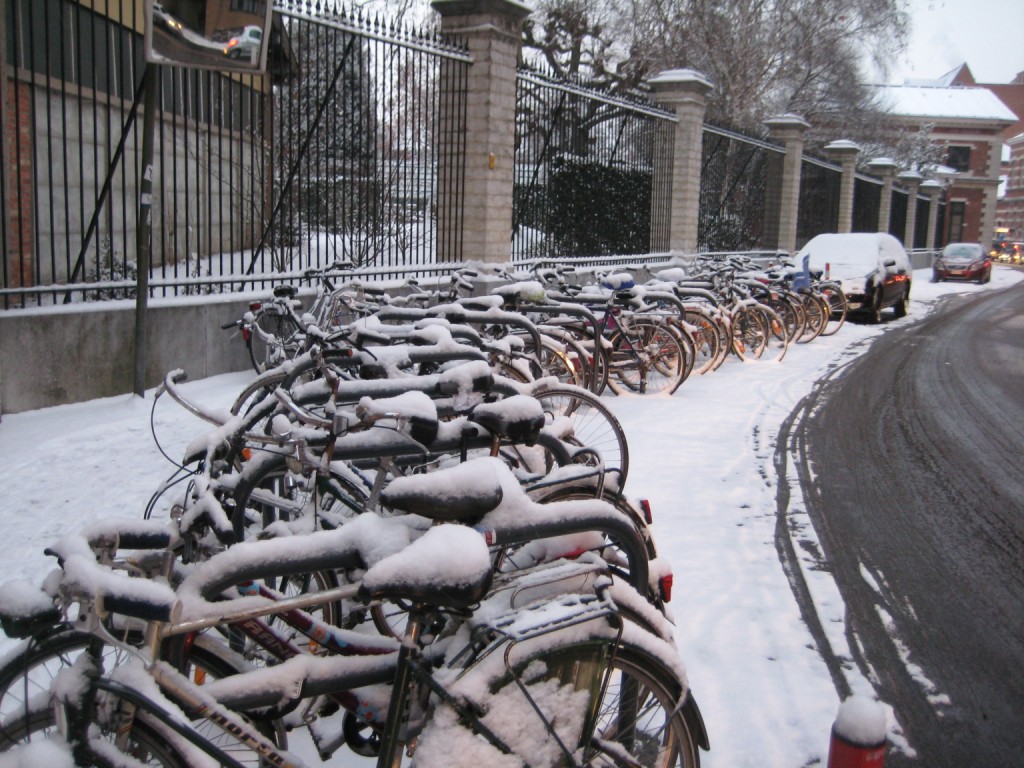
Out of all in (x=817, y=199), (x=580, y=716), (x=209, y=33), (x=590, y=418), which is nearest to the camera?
(x=580, y=716)

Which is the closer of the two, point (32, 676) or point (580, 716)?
point (32, 676)

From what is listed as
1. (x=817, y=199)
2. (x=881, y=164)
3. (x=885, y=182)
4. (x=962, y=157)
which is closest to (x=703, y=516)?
(x=817, y=199)

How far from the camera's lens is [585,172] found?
1497cm

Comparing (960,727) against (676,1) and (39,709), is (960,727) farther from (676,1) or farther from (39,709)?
(676,1)

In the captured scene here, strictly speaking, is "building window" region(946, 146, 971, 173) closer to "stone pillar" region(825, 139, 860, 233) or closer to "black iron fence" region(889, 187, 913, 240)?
"black iron fence" region(889, 187, 913, 240)

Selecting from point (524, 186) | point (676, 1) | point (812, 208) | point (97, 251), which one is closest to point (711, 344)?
point (524, 186)

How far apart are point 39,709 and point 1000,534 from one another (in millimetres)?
5278

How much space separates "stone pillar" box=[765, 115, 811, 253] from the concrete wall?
18.2 m

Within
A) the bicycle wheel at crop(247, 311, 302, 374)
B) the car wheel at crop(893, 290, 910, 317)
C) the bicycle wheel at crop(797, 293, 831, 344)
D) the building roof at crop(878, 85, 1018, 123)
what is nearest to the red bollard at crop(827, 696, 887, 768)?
the bicycle wheel at crop(247, 311, 302, 374)

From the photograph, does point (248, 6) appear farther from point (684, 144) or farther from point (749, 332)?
point (684, 144)

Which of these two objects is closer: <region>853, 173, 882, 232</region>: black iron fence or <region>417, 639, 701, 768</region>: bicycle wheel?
<region>417, 639, 701, 768</region>: bicycle wheel

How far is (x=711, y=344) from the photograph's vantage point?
1128 cm

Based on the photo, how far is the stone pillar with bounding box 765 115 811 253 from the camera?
23.6m

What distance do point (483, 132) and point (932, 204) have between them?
123 feet
